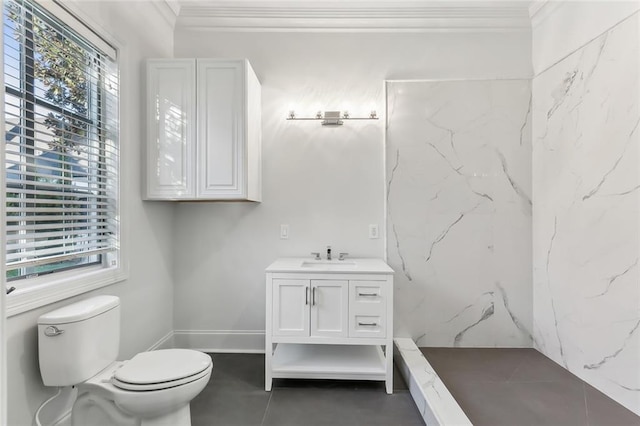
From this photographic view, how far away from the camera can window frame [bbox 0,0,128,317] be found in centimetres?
142

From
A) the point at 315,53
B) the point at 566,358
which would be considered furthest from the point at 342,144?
the point at 566,358

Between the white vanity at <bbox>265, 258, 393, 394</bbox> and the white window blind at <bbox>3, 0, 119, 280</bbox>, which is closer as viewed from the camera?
the white window blind at <bbox>3, 0, 119, 280</bbox>

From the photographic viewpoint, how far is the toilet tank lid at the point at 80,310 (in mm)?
1432

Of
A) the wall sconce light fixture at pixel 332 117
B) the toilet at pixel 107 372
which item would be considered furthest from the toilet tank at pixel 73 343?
the wall sconce light fixture at pixel 332 117

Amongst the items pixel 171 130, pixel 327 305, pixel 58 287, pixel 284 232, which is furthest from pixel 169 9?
pixel 327 305

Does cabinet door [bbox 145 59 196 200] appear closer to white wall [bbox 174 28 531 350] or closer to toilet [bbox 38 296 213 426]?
white wall [bbox 174 28 531 350]

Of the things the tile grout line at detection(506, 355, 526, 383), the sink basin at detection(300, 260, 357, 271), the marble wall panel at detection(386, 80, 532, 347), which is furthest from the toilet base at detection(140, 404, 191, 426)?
the tile grout line at detection(506, 355, 526, 383)

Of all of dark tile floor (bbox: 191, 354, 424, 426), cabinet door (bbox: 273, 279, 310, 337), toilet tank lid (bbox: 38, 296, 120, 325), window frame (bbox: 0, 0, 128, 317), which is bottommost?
dark tile floor (bbox: 191, 354, 424, 426)

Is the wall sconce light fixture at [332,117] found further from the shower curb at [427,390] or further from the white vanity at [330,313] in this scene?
the shower curb at [427,390]

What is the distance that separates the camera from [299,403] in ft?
6.47

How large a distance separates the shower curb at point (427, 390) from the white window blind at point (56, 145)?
202 cm

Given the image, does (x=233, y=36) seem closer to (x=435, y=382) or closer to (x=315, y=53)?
(x=315, y=53)

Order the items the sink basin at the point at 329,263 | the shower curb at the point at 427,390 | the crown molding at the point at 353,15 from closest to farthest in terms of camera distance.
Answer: the shower curb at the point at 427,390
the sink basin at the point at 329,263
the crown molding at the point at 353,15

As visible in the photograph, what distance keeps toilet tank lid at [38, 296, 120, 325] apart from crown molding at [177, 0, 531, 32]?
2.18m
